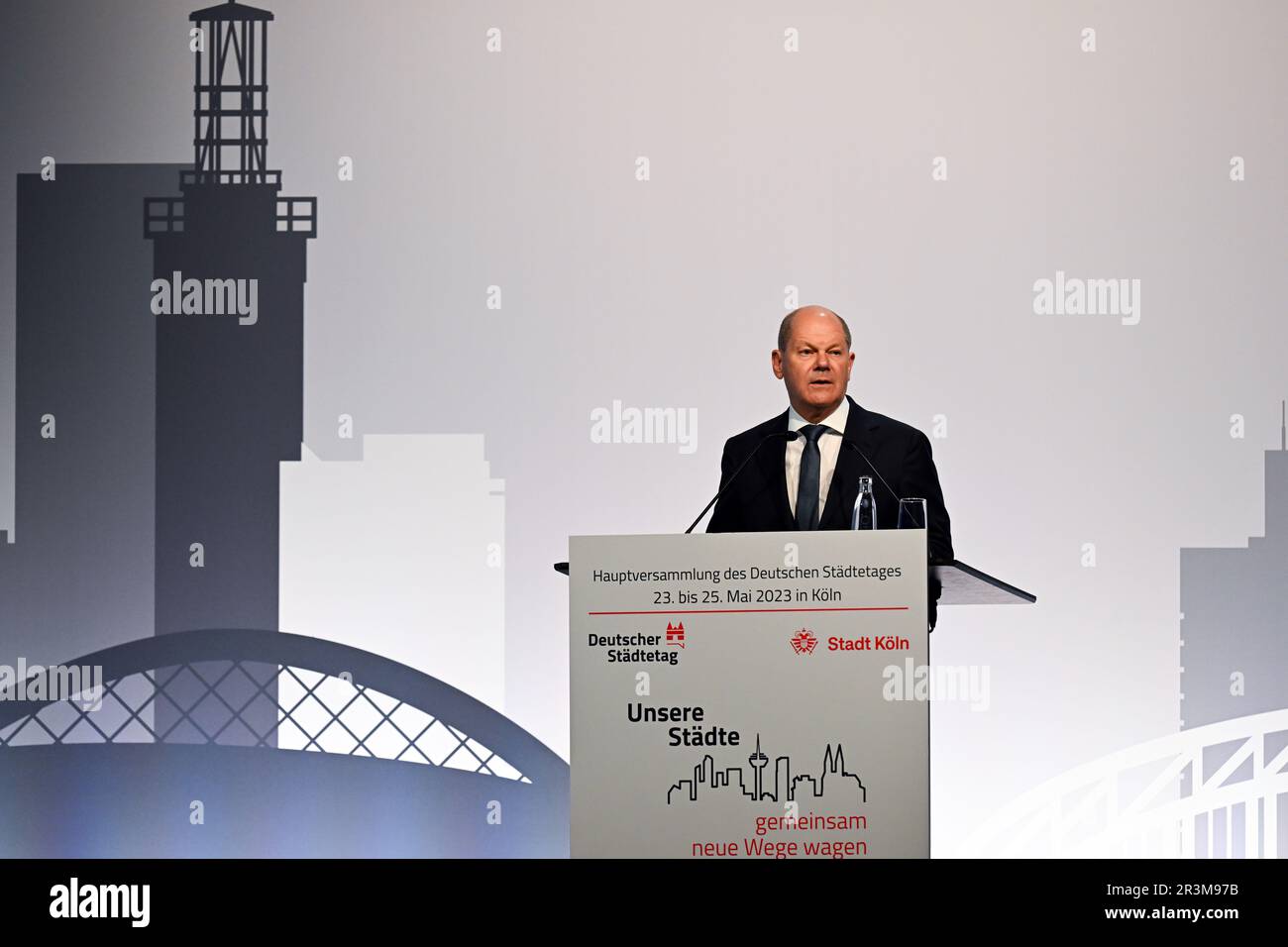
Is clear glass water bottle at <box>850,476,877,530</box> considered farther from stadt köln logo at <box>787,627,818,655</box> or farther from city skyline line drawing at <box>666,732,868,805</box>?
city skyline line drawing at <box>666,732,868,805</box>

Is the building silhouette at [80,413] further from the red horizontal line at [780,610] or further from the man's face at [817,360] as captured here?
the red horizontal line at [780,610]

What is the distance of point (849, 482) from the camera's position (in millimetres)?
3529

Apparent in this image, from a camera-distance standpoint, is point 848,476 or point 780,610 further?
point 848,476

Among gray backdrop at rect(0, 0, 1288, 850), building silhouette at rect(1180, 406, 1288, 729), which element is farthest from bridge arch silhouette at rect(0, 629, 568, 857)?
building silhouette at rect(1180, 406, 1288, 729)

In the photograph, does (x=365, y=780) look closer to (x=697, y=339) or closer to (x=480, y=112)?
(x=697, y=339)

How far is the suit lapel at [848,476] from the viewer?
351cm

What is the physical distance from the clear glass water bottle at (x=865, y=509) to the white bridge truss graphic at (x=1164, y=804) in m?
1.73

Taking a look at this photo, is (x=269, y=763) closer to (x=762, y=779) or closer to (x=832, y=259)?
(x=832, y=259)

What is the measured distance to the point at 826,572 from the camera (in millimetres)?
2746

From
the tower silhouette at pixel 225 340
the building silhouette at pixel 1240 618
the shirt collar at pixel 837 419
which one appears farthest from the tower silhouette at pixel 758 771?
the tower silhouette at pixel 225 340

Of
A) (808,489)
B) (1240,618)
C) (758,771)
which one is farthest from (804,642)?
(1240,618)

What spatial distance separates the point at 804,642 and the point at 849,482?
2.80 feet

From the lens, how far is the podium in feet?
8.86

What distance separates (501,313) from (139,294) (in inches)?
50.6
